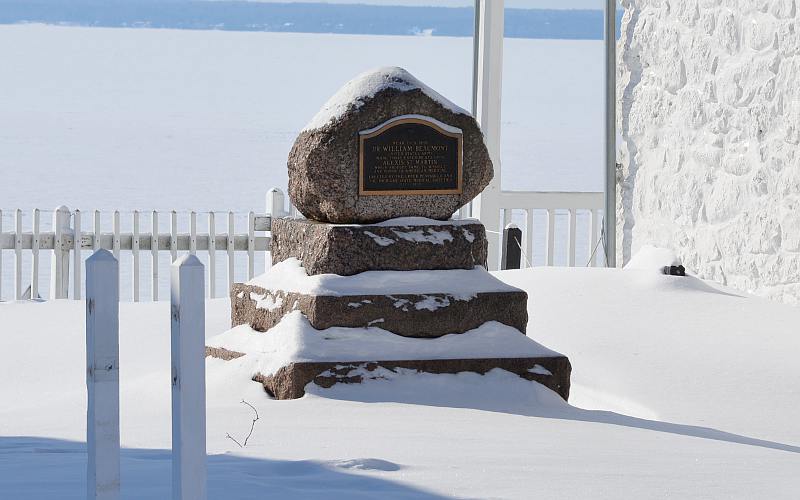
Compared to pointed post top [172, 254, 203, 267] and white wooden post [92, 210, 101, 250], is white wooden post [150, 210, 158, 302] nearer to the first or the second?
white wooden post [92, 210, 101, 250]

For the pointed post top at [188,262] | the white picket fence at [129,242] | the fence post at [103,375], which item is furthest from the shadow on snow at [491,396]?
the white picket fence at [129,242]

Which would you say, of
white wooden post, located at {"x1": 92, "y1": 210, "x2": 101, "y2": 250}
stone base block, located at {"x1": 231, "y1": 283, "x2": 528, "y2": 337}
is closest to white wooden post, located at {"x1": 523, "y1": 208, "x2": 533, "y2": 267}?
white wooden post, located at {"x1": 92, "y1": 210, "x2": 101, "y2": 250}

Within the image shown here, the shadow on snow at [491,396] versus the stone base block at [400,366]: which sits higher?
the stone base block at [400,366]

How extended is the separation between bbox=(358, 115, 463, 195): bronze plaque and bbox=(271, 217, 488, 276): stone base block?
182 millimetres

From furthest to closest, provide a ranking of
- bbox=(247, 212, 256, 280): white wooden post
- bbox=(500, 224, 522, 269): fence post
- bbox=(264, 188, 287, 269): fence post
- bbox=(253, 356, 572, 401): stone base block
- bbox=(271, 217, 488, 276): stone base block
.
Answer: bbox=(264, 188, 287, 269): fence post < bbox=(247, 212, 256, 280): white wooden post < bbox=(500, 224, 522, 269): fence post < bbox=(271, 217, 488, 276): stone base block < bbox=(253, 356, 572, 401): stone base block

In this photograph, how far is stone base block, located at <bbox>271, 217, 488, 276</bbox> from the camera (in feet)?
18.7

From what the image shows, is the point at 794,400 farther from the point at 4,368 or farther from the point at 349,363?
the point at 4,368

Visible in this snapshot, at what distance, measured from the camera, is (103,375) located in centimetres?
271

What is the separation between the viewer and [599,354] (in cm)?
697

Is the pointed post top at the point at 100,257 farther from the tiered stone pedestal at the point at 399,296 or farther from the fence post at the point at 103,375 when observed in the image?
the tiered stone pedestal at the point at 399,296

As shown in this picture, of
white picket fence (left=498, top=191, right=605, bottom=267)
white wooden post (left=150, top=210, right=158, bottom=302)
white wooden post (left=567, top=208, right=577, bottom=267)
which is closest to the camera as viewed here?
white wooden post (left=150, top=210, right=158, bottom=302)

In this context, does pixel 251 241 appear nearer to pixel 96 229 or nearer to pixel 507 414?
pixel 96 229

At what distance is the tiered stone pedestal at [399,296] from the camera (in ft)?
18.0

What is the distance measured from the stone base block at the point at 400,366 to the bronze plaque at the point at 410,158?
90cm
